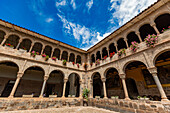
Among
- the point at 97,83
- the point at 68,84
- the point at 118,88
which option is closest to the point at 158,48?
the point at 118,88

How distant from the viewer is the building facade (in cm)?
672

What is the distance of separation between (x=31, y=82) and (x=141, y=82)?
50.7 feet

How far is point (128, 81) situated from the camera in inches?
405

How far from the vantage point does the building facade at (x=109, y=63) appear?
6.72 meters

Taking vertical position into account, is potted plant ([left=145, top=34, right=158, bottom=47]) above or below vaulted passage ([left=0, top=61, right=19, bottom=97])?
above

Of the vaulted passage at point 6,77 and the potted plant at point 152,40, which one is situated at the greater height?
the potted plant at point 152,40

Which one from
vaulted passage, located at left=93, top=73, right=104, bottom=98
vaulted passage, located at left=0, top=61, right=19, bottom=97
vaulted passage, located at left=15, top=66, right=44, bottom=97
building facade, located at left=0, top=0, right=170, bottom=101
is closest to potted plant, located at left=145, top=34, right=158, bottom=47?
building facade, located at left=0, top=0, right=170, bottom=101

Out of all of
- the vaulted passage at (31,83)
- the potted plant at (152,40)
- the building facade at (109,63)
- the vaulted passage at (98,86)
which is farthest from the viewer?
the vaulted passage at (98,86)

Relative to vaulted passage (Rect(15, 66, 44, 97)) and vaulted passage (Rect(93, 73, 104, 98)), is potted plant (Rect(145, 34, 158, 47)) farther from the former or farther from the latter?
vaulted passage (Rect(15, 66, 44, 97))

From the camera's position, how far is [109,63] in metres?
9.27

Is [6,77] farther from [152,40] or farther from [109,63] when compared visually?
[152,40]

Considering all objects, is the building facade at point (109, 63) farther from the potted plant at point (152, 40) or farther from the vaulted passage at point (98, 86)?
the potted plant at point (152, 40)

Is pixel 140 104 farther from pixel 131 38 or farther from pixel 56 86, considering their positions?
pixel 56 86

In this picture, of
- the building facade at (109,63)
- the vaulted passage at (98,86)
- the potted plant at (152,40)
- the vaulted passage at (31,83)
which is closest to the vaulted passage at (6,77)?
the building facade at (109,63)
